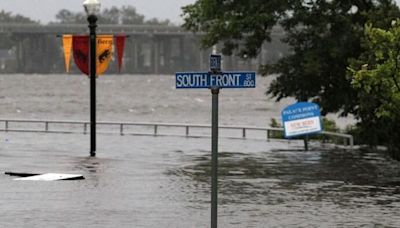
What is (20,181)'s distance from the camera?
23.0 metres

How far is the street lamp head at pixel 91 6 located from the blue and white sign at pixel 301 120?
8.29 meters

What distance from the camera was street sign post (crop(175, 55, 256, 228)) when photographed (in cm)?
1299

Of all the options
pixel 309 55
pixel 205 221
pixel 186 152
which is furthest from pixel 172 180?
pixel 309 55

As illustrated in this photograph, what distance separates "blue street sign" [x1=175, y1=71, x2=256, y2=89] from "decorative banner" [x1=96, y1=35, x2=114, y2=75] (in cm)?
1921

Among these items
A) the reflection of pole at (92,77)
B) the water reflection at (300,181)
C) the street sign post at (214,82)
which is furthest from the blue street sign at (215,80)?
the reflection of pole at (92,77)

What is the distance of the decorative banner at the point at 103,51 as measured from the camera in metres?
32.3

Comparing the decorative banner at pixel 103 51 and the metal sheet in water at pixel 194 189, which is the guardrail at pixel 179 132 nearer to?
the metal sheet in water at pixel 194 189

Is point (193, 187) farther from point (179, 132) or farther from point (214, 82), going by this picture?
point (179, 132)

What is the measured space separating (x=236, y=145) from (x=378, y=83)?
12433mm

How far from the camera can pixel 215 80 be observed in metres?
13.0

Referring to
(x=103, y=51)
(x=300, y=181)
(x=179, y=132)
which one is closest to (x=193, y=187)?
(x=300, y=181)

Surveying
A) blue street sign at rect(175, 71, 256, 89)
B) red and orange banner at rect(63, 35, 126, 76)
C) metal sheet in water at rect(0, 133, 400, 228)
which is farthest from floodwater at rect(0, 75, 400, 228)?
blue street sign at rect(175, 71, 256, 89)

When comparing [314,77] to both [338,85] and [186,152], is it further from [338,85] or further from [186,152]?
[186,152]

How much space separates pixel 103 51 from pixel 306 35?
15.1 metres
